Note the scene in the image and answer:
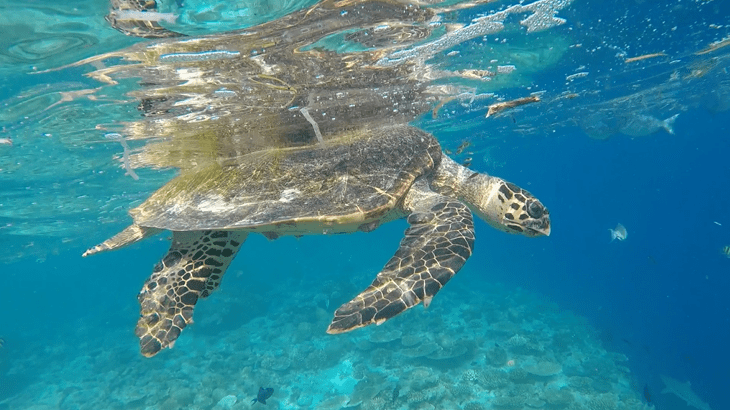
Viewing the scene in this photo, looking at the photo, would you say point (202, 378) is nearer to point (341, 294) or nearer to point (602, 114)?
point (341, 294)

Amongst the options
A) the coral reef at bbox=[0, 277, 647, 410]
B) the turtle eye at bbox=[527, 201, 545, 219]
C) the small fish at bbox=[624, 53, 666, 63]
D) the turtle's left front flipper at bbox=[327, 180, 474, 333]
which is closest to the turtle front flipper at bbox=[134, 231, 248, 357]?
the turtle's left front flipper at bbox=[327, 180, 474, 333]

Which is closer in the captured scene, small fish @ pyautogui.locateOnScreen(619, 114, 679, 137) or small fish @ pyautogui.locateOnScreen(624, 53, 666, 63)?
small fish @ pyautogui.locateOnScreen(624, 53, 666, 63)

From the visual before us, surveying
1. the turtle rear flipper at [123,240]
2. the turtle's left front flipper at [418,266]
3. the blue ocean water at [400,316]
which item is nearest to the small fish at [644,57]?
the blue ocean water at [400,316]

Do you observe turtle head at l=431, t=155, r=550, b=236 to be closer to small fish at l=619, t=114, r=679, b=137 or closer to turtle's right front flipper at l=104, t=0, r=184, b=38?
turtle's right front flipper at l=104, t=0, r=184, b=38

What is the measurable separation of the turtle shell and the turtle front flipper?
473 millimetres

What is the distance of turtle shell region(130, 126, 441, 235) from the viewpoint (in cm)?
506

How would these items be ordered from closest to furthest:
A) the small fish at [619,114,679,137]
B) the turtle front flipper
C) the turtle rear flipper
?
the turtle front flipper
the turtle rear flipper
the small fish at [619,114,679,137]

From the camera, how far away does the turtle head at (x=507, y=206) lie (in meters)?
5.17

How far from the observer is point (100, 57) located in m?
6.38

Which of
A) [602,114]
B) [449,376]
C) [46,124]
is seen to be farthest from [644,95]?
[46,124]

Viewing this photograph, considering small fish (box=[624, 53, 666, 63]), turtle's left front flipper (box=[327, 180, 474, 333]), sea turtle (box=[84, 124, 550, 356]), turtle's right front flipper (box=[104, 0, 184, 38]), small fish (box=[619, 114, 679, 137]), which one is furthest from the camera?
small fish (box=[619, 114, 679, 137])

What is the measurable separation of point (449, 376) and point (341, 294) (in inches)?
389

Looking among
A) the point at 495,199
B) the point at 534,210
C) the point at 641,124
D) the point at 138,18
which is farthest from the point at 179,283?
the point at 641,124

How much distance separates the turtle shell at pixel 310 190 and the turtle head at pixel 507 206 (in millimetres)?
823
